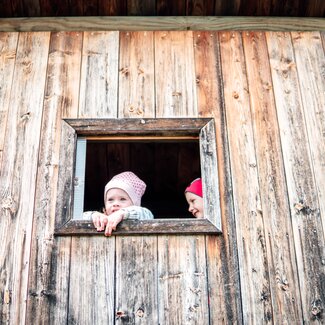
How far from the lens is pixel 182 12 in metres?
4.68

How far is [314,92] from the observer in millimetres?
4320

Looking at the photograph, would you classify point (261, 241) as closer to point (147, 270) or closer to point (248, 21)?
point (147, 270)

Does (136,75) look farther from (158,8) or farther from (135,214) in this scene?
(135,214)

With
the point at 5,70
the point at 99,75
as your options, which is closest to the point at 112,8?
the point at 99,75

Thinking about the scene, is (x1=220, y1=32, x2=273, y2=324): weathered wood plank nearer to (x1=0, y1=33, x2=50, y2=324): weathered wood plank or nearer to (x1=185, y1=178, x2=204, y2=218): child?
(x1=185, y1=178, x2=204, y2=218): child

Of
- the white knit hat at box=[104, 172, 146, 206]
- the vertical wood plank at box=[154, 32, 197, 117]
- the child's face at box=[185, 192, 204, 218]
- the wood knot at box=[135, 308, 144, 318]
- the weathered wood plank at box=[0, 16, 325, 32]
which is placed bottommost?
the wood knot at box=[135, 308, 144, 318]

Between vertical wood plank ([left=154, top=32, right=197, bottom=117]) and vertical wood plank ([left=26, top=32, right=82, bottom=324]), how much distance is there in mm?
575

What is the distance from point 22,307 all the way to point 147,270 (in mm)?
722

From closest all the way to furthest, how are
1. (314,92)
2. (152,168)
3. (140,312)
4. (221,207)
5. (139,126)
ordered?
(140,312), (221,207), (139,126), (314,92), (152,168)

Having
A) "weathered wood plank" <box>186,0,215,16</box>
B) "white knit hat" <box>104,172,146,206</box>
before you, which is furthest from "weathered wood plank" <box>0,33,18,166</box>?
"weathered wood plank" <box>186,0,215,16</box>

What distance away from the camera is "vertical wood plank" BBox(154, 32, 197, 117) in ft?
13.8

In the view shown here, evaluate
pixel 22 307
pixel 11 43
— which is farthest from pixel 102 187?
pixel 22 307

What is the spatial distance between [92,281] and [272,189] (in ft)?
4.09

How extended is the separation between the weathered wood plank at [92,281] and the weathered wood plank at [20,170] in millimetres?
276
